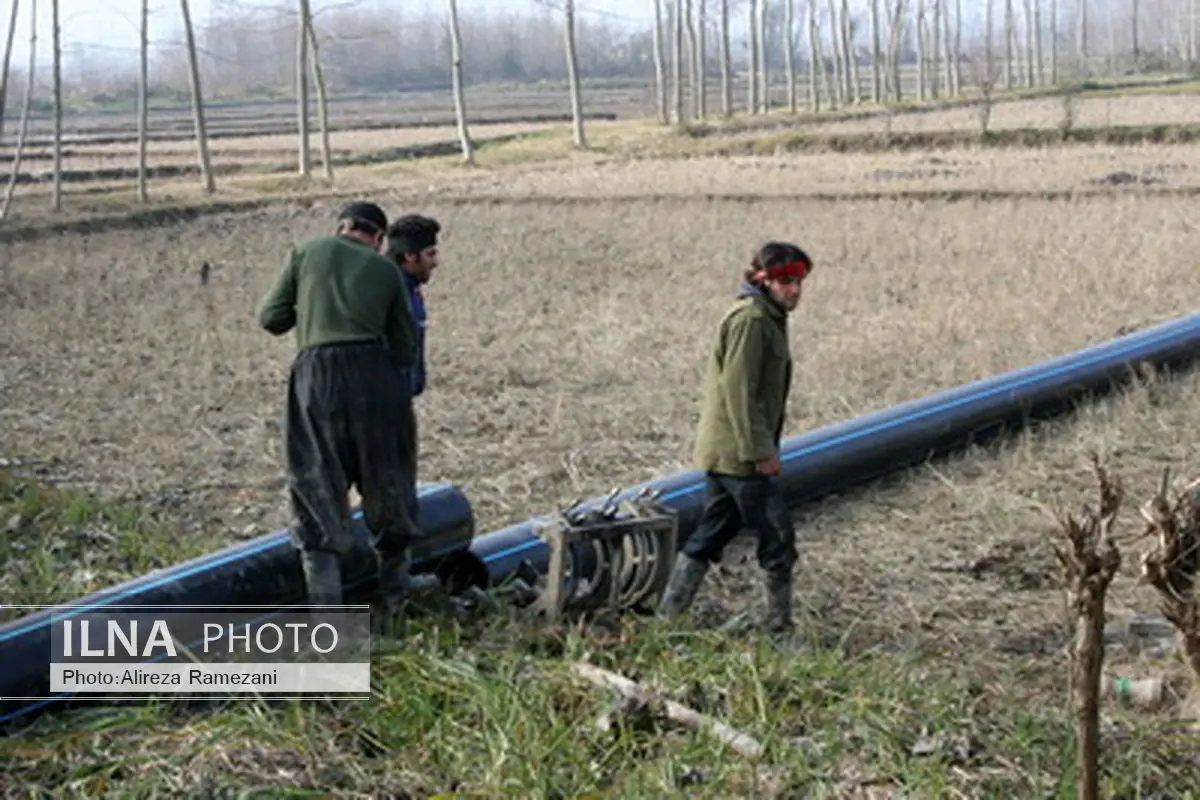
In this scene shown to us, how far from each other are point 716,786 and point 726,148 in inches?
1138

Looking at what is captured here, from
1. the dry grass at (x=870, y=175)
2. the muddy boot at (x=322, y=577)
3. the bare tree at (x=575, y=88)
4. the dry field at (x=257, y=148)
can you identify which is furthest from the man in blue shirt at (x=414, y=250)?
the bare tree at (x=575, y=88)

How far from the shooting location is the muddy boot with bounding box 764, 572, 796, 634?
5551 mm

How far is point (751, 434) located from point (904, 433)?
2.91 metres

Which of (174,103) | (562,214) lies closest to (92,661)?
(562,214)

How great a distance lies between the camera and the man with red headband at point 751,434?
541cm

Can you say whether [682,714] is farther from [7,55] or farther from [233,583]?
[7,55]

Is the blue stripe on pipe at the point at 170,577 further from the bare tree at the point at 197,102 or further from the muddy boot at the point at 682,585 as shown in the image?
the bare tree at the point at 197,102

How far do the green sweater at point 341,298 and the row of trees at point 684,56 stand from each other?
19681mm

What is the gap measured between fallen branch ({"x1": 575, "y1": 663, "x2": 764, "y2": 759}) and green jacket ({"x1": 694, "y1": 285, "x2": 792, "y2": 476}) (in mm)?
997

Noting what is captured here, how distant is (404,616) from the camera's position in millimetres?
5465

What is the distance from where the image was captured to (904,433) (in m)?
8.13

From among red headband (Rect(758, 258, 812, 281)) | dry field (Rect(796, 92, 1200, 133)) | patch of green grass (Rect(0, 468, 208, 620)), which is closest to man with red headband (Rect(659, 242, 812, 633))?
red headband (Rect(758, 258, 812, 281))

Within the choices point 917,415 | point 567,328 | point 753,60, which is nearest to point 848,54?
point 753,60

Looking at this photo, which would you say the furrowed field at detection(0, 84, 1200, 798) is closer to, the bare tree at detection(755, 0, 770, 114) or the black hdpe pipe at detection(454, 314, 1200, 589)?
the black hdpe pipe at detection(454, 314, 1200, 589)
